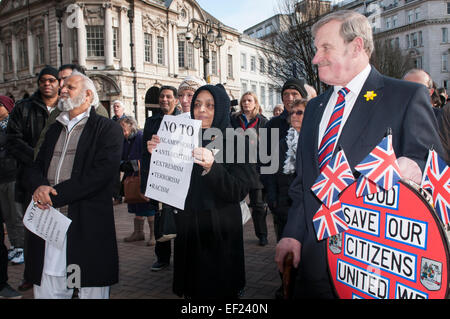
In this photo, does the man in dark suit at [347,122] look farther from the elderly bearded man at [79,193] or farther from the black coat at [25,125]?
the black coat at [25,125]

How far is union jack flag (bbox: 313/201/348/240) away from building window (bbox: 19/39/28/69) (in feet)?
122

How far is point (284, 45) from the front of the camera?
771 inches

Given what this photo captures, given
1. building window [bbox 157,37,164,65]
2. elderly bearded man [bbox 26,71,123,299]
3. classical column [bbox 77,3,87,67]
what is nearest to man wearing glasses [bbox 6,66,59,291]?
elderly bearded man [bbox 26,71,123,299]

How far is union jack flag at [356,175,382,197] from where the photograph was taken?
1.47 metres

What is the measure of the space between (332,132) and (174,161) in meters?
1.47

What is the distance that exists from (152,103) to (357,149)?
31.1m

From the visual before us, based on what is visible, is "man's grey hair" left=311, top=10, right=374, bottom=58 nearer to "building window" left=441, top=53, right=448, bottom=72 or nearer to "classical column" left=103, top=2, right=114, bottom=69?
"classical column" left=103, top=2, right=114, bottom=69

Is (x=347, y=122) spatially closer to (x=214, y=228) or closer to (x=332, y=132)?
(x=332, y=132)

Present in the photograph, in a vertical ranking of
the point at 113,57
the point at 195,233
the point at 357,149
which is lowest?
the point at 195,233

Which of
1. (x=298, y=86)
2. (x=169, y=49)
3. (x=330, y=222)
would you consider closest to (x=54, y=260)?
(x=330, y=222)

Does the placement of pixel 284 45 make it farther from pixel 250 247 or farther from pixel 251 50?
pixel 251 50

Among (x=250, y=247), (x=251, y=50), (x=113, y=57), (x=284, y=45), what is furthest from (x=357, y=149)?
(x=251, y=50)

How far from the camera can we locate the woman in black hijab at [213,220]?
3.06 meters

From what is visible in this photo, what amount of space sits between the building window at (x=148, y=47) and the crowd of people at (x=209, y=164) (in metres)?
27.5
